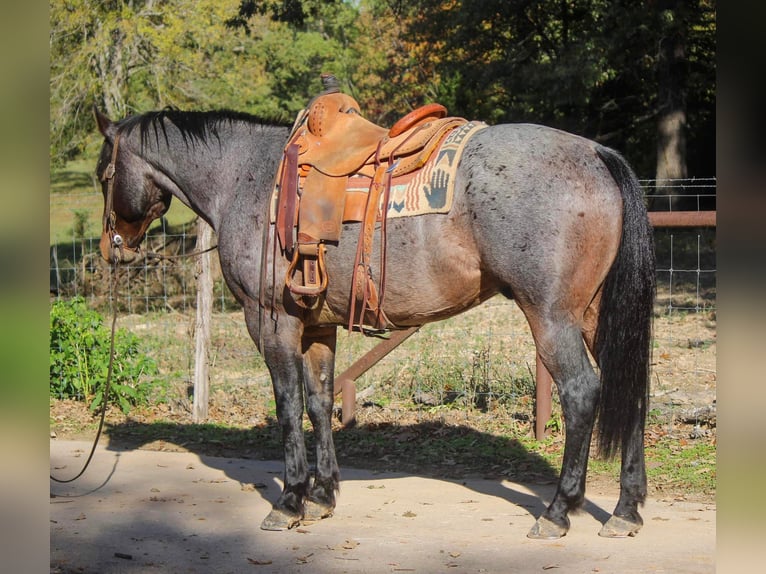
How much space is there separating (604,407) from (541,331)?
0.53 metres

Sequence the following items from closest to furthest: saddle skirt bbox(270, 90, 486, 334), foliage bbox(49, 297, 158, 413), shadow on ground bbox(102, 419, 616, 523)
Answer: saddle skirt bbox(270, 90, 486, 334)
shadow on ground bbox(102, 419, 616, 523)
foliage bbox(49, 297, 158, 413)

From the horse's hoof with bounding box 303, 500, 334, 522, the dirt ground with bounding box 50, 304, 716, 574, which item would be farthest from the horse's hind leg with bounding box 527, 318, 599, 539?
the horse's hoof with bounding box 303, 500, 334, 522

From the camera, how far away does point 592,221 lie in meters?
4.20

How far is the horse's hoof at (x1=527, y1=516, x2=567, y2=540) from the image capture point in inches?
171

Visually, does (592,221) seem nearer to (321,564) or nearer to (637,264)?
(637,264)

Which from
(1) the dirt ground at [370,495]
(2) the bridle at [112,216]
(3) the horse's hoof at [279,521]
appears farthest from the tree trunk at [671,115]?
(3) the horse's hoof at [279,521]

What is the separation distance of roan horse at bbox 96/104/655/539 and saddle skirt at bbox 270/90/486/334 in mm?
77

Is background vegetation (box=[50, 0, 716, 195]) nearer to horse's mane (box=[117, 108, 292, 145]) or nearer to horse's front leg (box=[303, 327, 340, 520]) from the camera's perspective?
horse's mane (box=[117, 108, 292, 145])

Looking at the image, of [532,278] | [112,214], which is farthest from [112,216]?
[532,278]

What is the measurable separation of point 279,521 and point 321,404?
29.4 inches

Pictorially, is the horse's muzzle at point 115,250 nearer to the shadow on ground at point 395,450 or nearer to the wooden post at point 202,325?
the shadow on ground at point 395,450

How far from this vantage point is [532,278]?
4.18 m

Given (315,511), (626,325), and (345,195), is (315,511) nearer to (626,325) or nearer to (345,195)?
(345,195)
